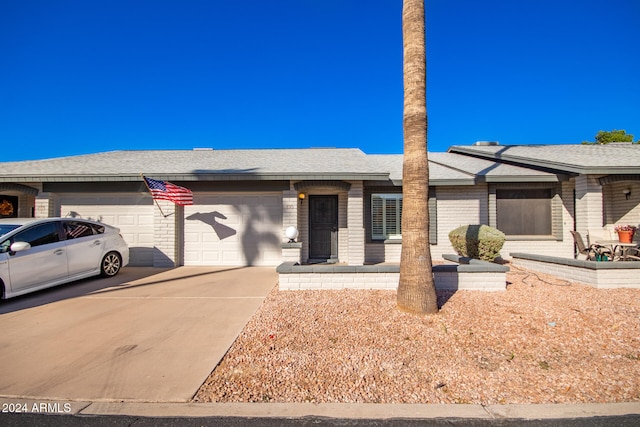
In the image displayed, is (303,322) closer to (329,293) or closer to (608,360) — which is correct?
(329,293)

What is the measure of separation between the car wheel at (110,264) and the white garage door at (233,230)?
1925mm

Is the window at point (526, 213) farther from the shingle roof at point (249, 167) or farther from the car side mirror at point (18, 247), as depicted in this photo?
the car side mirror at point (18, 247)

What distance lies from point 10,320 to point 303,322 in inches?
183

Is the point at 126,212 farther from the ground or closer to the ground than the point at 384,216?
farther from the ground

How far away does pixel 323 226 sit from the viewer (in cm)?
1006

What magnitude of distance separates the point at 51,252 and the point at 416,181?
24.1 ft

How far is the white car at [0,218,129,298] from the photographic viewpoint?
18.4ft

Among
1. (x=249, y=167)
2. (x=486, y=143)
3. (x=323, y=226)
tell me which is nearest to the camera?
(x=249, y=167)

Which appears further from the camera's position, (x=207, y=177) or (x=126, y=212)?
(x=126, y=212)

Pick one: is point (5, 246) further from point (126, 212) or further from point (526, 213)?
point (526, 213)

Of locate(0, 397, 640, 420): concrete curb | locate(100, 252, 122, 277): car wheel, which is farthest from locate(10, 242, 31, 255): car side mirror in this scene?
locate(0, 397, 640, 420): concrete curb

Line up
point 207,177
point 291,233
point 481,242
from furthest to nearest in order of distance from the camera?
point 207,177
point 291,233
point 481,242

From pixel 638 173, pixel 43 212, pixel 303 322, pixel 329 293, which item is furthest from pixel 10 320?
pixel 638 173

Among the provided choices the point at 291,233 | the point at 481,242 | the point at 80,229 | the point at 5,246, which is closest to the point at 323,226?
the point at 291,233
